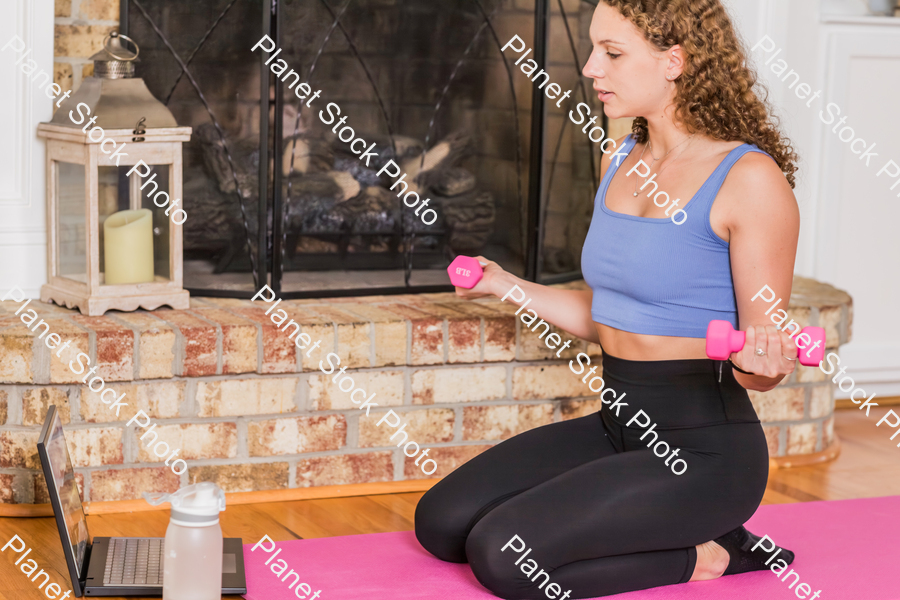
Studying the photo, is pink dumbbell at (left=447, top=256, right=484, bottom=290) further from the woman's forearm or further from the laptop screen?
the laptop screen

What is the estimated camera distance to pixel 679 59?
1.60 metres

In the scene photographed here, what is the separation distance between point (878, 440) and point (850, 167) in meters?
0.70

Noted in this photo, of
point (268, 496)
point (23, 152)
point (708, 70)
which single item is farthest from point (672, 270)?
point (23, 152)

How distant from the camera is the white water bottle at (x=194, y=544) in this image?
4.74 feet

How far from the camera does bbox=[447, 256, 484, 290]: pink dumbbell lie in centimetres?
179

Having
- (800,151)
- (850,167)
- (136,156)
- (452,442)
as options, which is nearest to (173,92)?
(136,156)

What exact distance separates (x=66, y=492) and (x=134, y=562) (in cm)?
16

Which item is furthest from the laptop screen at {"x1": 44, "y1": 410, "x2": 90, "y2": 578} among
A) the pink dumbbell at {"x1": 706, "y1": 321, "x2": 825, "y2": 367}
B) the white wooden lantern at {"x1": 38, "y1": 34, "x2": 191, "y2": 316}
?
the pink dumbbell at {"x1": 706, "y1": 321, "x2": 825, "y2": 367}

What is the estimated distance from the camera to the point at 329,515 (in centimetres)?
201

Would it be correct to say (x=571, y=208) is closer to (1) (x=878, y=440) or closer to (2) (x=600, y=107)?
(2) (x=600, y=107)

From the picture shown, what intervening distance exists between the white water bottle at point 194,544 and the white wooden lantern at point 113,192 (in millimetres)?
694

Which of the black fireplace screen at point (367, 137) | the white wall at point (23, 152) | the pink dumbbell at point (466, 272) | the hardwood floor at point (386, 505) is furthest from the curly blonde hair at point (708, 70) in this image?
the white wall at point (23, 152)

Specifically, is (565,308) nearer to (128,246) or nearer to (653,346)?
(653,346)

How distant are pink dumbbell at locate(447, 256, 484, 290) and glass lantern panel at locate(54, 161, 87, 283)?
75cm
